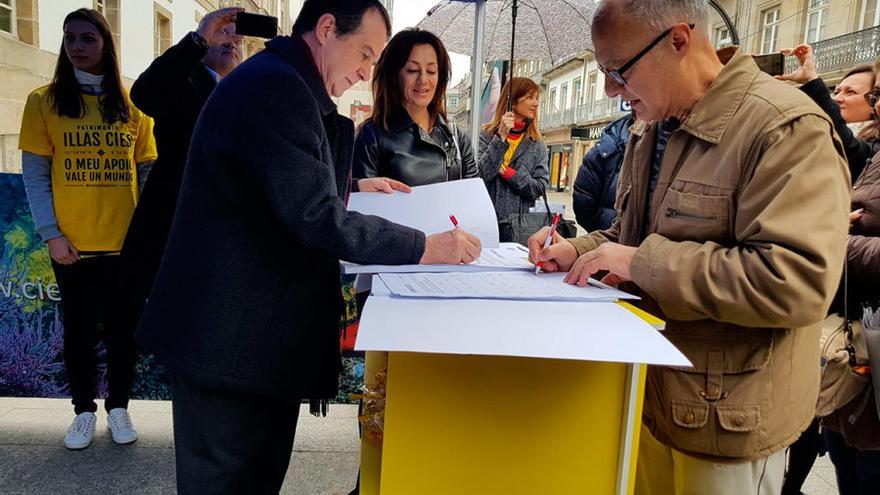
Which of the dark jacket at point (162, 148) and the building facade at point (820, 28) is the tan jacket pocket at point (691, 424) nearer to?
the dark jacket at point (162, 148)

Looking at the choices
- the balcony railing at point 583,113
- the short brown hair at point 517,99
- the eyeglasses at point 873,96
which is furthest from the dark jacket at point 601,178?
the balcony railing at point 583,113

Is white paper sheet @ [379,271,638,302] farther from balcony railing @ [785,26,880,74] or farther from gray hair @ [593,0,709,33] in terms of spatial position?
balcony railing @ [785,26,880,74]

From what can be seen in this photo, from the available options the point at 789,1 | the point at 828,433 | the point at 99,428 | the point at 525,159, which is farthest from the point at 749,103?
the point at 789,1

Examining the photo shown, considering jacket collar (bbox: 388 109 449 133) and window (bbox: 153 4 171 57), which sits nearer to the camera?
jacket collar (bbox: 388 109 449 133)

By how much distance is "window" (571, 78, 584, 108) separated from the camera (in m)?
36.6

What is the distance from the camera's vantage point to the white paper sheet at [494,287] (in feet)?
3.23

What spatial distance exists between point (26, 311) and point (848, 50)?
18.7m

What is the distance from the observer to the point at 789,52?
7.16 ft

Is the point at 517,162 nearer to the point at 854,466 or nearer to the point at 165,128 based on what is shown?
the point at 165,128

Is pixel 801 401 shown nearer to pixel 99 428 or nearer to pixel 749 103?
pixel 749 103

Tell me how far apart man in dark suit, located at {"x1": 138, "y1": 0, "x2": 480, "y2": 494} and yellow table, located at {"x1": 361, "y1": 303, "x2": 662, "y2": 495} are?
416 mm

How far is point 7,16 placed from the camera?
335 cm

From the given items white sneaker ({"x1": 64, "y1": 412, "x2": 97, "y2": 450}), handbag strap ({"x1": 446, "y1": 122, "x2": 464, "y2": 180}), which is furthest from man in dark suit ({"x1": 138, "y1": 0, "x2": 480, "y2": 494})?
white sneaker ({"x1": 64, "y1": 412, "x2": 97, "y2": 450})

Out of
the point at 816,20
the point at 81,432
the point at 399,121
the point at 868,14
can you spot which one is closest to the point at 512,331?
the point at 399,121
